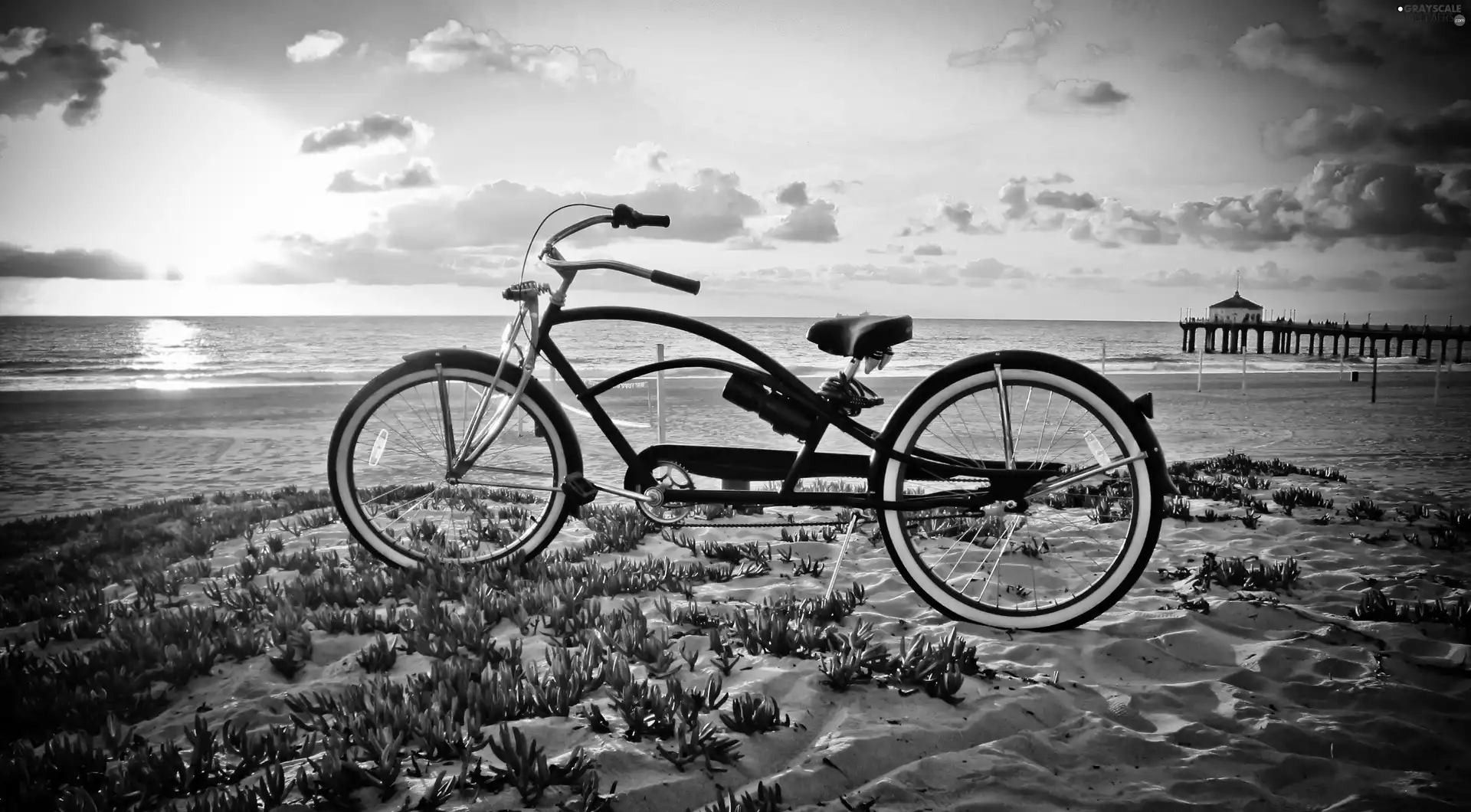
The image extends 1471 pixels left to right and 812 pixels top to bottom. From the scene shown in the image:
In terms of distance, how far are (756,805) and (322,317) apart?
11449cm

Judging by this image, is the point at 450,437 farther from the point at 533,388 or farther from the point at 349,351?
the point at 349,351

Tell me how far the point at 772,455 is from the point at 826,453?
36cm

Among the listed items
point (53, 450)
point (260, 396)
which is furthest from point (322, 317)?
point (53, 450)

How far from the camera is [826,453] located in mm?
3656

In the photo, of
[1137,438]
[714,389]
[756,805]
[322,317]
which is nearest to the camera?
[756,805]

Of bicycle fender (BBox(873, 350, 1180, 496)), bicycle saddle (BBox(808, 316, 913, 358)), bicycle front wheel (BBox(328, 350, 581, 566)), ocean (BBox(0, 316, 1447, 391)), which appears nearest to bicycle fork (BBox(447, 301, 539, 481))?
bicycle front wheel (BBox(328, 350, 581, 566))

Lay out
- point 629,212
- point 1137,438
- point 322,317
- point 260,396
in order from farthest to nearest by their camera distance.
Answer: point 322,317 → point 260,396 → point 629,212 → point 1137,438

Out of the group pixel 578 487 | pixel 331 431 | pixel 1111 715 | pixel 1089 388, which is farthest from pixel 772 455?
pixel 331 431

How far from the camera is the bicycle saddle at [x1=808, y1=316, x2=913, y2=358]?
3529mm

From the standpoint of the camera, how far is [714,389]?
22.0 metres

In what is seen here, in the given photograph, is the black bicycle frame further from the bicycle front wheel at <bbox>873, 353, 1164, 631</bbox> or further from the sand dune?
the sand dune

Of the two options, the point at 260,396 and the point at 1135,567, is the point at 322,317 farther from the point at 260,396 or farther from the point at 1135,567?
the point at 1135,567

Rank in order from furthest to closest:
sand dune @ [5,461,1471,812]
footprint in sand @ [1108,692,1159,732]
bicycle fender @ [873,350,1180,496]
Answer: bicycle fender @ [873,350,1180,496] → footprint in sand @ [1108,692,1159,732] → sand dune @ [5,461,1471,812]

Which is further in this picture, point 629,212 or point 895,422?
point 629,212
